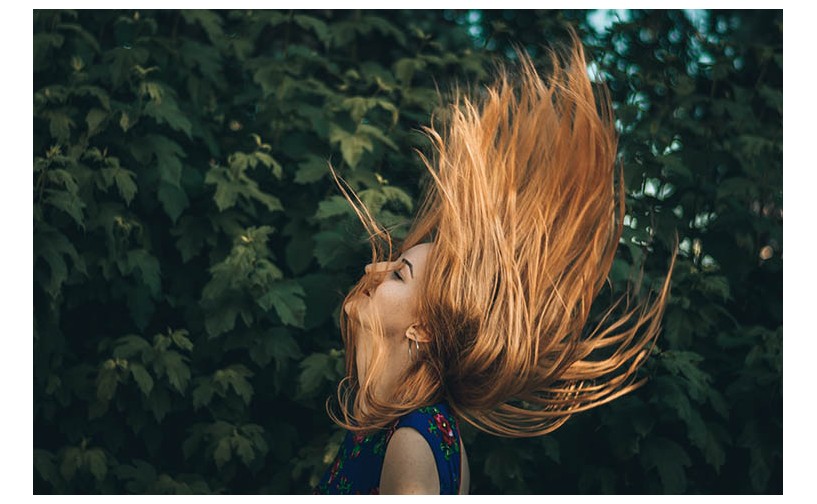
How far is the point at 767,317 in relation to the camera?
411 cm

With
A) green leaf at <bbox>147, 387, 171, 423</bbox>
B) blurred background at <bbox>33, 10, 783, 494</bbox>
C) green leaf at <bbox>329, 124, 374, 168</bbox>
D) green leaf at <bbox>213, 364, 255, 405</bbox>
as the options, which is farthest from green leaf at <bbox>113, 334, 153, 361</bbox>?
green leaf at <bbox>329, 124, 374, 168</bbox>

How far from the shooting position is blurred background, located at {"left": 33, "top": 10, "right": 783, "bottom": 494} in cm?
355

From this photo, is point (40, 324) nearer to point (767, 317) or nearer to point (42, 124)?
point (42, 124)

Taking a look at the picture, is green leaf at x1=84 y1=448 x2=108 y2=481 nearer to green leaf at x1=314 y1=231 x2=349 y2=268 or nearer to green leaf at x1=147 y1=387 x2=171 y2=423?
green leaf at x1=147 y1=387 x2=171 y2=423

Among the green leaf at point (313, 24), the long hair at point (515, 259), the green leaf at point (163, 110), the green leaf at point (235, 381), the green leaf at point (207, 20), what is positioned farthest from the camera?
the green leaf at point (313, 24)

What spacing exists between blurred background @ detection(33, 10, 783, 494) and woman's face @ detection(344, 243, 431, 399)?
0.95m

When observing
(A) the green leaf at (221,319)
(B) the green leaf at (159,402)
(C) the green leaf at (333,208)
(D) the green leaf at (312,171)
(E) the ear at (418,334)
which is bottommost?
(B) the green leaf at (159,402)

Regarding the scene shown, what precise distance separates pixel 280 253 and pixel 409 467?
2014 mm

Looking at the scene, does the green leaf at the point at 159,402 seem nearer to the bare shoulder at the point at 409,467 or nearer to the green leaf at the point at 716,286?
the bare shoulder at the point at 409,467

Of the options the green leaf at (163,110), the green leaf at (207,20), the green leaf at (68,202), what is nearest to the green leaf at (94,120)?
the green leaf at (163,110)

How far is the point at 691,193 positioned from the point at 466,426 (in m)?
1.43

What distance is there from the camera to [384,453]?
7.42 ft

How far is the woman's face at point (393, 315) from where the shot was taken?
2303mm

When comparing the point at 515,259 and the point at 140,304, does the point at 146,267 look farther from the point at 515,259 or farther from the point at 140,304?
the point at 515,259
